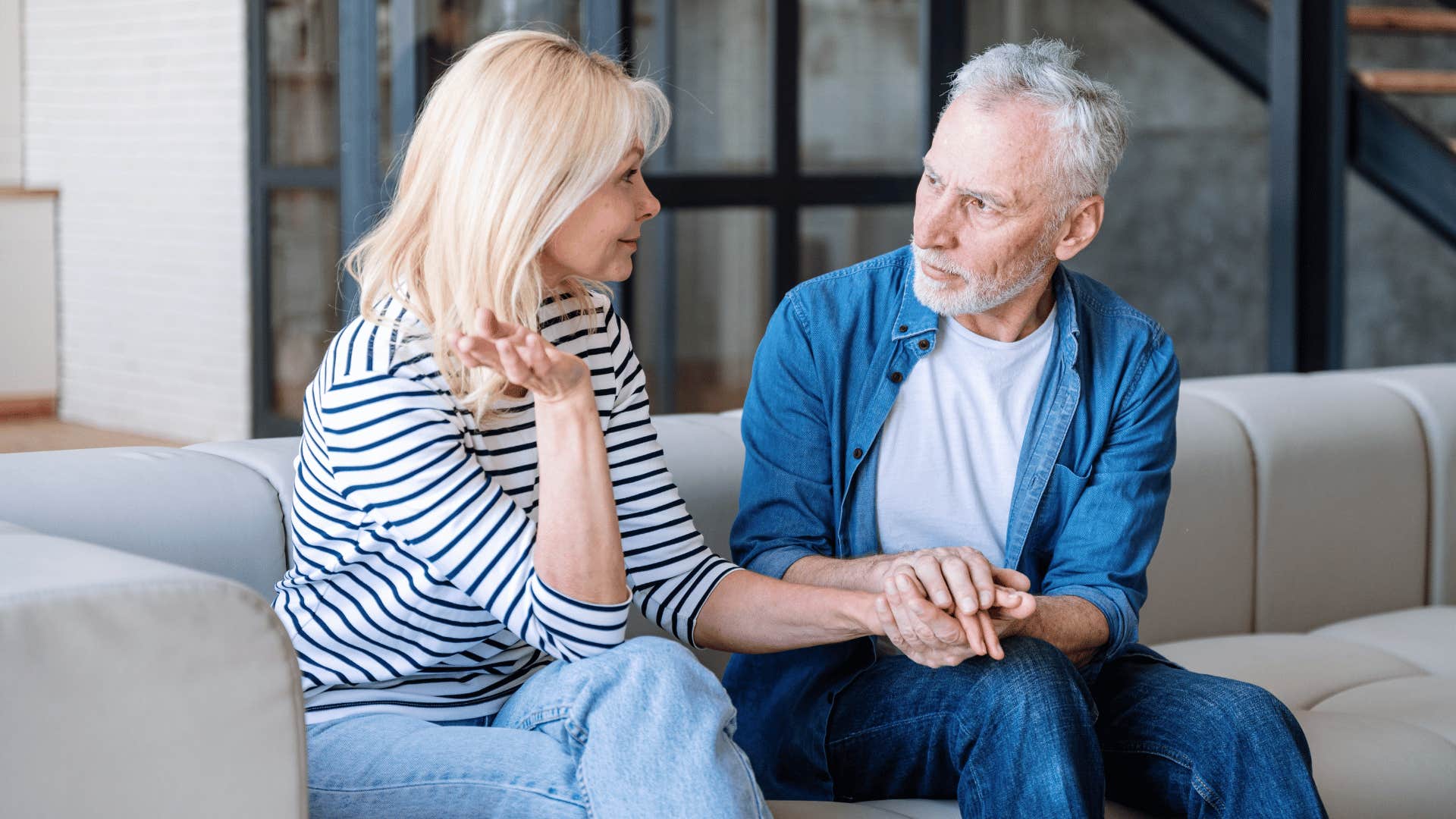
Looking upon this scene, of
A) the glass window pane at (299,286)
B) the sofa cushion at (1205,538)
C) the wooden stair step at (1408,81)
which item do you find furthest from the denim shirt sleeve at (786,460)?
the glass window pane at (299,286)

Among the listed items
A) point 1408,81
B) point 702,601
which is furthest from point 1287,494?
point 1408,81

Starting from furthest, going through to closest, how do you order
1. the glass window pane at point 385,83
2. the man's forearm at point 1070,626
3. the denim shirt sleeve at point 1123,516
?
the glass window pane at point 385,83
the denim shirt sleeve at point 1123,516
the man's forearm at point 1070,626

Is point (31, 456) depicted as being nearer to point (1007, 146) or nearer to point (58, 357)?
point (1007, 146)

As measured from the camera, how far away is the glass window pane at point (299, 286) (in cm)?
548

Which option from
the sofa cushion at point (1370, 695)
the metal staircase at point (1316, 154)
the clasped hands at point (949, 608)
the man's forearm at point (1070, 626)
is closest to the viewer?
the clasped hands at point (949, 608)

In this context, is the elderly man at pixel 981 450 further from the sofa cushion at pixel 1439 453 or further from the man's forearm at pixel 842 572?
the sofa cushion at pixel 1439 453

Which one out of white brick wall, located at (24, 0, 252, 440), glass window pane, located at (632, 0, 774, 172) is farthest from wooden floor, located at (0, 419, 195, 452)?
glass window pane, located at (632, 0, 774, 172)

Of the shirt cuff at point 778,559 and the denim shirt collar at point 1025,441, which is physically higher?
the denim shirt collar at point 1025,441

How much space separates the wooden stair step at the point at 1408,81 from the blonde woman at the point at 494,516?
8.49ft

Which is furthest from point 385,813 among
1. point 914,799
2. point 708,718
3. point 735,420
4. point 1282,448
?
point 1282,448

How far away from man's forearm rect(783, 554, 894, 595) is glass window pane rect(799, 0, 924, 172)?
13.0 ft

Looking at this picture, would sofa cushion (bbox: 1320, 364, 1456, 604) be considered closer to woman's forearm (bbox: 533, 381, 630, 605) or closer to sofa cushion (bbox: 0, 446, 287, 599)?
woman's forearm (bbox: 533, 381, 630, 605)

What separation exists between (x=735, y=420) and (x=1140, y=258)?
4080 mm

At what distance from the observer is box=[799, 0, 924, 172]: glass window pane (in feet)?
18.2
